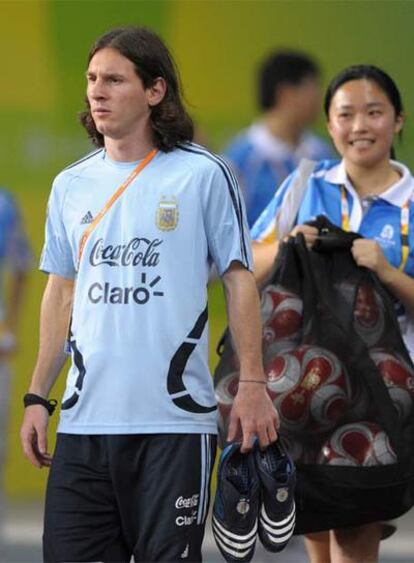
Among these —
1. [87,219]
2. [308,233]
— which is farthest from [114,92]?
[308,233]

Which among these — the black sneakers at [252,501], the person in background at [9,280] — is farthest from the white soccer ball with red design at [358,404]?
the person in background at [9,280]

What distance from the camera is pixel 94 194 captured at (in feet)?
15.5

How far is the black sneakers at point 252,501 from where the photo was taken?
4691 mm

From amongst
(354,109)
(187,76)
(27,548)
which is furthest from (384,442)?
(187,76)

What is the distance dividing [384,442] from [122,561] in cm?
106

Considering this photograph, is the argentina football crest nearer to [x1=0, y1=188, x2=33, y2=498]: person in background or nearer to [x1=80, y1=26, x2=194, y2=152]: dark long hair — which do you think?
[x1=80, y1=26, x2=194, y2=152]: dark long hair

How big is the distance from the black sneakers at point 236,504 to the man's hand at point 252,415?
11cm

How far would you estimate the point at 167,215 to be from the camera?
463 cm

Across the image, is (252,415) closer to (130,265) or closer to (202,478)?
(202,478)

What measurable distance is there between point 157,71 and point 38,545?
4.61m

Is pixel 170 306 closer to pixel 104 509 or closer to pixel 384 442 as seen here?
pixel 104 509

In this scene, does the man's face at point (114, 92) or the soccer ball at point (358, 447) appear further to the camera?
the soccer ball at point (358, 447)

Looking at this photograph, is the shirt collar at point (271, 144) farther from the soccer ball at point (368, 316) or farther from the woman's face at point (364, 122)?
the soccer ball at point (368, 316)

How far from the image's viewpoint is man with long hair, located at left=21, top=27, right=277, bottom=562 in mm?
4574
